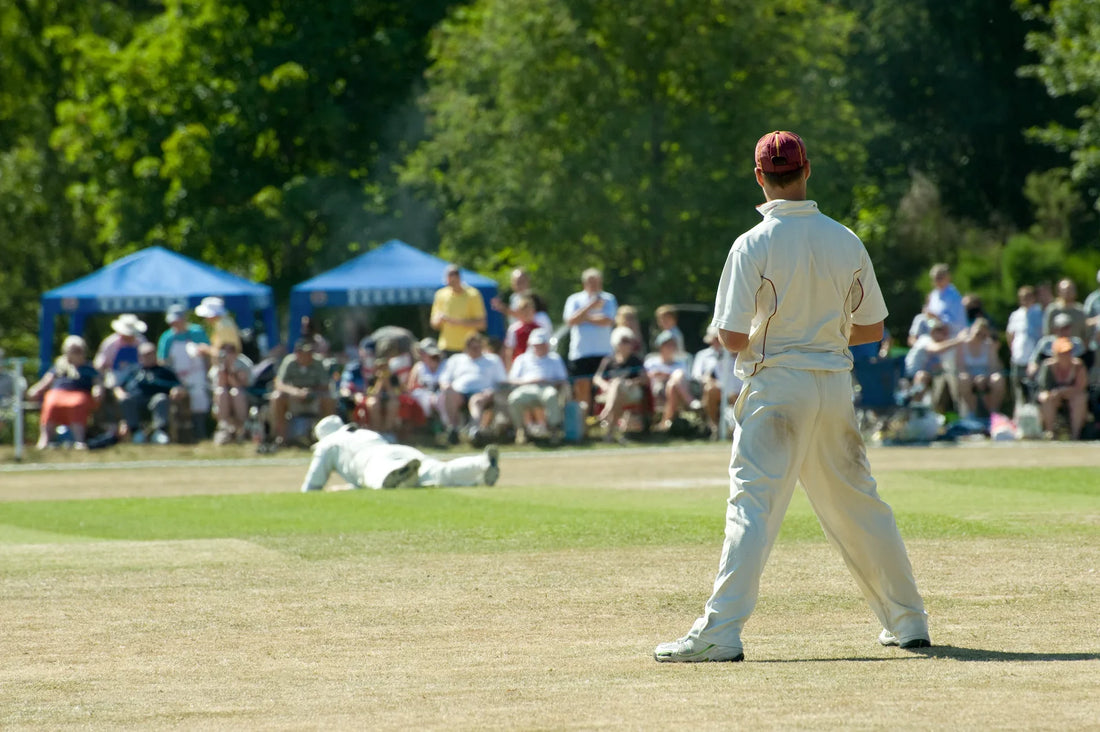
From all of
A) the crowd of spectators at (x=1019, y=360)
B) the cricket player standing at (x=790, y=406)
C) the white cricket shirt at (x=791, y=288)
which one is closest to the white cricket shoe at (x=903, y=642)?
the cricket player standing at (x=790, y=406)

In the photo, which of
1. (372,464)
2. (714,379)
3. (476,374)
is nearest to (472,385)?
(476,374)

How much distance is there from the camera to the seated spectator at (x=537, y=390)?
72.7 ft

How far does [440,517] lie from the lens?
12352 mm

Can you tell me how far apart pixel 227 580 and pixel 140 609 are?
3.29ft

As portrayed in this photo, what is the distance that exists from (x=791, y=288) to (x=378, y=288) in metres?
20.9

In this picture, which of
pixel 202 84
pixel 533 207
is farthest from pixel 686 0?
pixel 202 84

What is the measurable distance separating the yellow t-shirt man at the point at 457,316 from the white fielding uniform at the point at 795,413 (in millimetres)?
17058

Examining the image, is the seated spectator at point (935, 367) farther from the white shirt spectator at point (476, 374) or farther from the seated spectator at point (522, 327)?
the white shirt spectator at point (476, 374)

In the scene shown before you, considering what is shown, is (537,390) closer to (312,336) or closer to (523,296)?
(523,296)

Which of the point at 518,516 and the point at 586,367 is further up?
the point at 586,367

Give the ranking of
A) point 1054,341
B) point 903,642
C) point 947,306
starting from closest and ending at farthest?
1. point 903,642
2. point 1054,341
3. point 947,306

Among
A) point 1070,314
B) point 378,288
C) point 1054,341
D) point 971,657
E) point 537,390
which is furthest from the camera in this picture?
point 378,288

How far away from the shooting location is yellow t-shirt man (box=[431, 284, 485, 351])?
77.2 feet

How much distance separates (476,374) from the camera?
2272 cm
